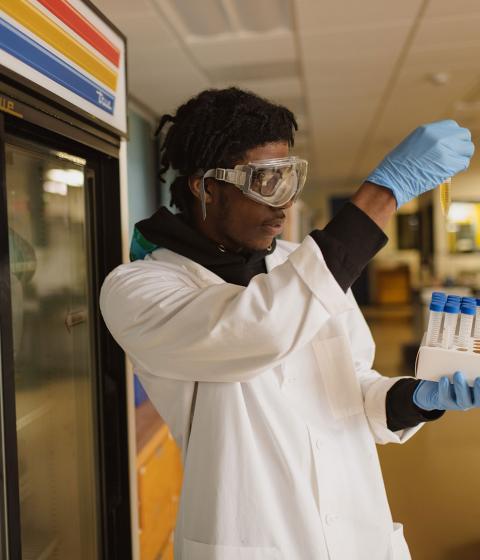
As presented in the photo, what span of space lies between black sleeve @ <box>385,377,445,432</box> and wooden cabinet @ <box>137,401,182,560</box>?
1217mm

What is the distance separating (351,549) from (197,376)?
0.53m

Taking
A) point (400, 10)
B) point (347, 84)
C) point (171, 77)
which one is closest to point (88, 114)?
point (400, 10)

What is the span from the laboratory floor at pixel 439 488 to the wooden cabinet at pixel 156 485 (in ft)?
3.79

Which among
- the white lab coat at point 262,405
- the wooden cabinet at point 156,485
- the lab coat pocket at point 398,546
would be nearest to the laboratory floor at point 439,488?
the wooden cabinet at point 156,485

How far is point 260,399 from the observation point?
44.4 inches

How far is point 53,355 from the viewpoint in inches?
60.0

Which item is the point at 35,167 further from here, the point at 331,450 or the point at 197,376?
the point at 331,450

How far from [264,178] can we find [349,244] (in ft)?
0.94

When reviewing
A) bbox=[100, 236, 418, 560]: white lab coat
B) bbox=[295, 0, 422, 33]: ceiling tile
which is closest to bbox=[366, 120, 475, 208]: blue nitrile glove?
bbox=[100, 236, 418, 560]: white lab coat

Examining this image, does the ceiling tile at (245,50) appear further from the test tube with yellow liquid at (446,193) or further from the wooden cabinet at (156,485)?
the test tube with yellow liquid at (446,193)

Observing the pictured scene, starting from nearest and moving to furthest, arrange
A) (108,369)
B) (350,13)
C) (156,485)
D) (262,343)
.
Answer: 1. (262,343)
2. (108,369)
3. (156,485)
4. (350,13)

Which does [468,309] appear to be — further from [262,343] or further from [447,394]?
[262,343]

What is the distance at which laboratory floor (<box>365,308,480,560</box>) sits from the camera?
8.40ft

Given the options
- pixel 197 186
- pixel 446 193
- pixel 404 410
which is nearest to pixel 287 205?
pixel 197 186
